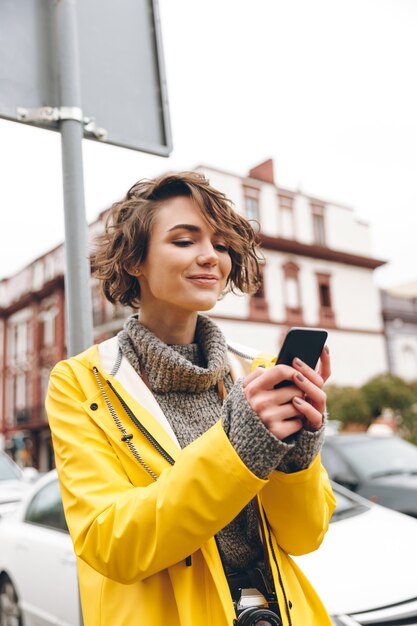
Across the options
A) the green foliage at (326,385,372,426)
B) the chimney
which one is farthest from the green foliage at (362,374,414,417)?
the chimney

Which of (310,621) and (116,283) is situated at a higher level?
(116,283)

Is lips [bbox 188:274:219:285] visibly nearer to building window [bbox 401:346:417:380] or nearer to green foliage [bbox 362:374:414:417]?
green foliage [bbox 362:374:414:417]

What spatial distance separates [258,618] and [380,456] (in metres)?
6.17

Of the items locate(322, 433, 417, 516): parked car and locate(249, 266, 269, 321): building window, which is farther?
locate(249, 266, 269, 321): building window

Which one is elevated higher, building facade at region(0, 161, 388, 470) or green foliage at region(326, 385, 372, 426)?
building facade at region(0, 161, 388, 470)

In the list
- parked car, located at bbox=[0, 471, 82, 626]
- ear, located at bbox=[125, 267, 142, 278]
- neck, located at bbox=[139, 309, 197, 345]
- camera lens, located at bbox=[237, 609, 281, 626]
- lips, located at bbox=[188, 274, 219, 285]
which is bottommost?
parked car, located at bbox=[0, 471, 82, 626]

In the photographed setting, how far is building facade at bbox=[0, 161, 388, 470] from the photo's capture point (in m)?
27.2

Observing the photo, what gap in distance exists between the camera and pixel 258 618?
141cm

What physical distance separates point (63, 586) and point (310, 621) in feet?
9.94

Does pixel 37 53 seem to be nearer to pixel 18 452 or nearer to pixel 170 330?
pixel 170 330

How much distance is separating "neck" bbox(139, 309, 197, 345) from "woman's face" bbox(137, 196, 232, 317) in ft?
0.14

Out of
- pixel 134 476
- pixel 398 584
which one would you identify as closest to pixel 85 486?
pixel 134 476

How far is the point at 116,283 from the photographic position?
1875 millimetres

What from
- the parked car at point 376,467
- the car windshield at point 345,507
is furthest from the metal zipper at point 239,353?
the parked car at point 376,467
